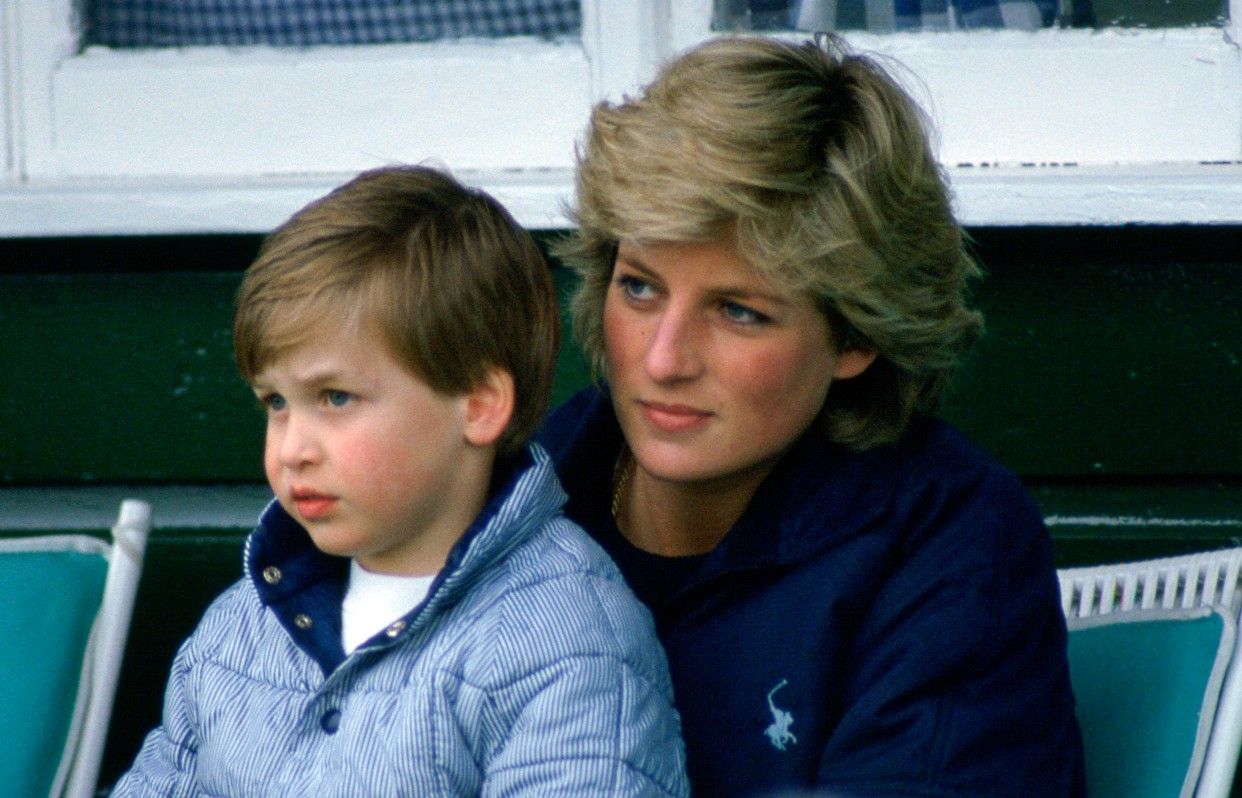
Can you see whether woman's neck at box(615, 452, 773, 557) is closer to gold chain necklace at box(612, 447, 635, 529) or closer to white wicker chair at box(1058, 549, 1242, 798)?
gold chain necklace at box(612, 447, 635, 529)

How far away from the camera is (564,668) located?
142cm

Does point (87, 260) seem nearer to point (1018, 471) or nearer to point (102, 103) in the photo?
point (102, 103)

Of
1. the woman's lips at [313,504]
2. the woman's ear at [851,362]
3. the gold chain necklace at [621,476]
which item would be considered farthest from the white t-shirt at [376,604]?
the woman's ear at [851,362]

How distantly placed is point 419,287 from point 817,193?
434 millimetres

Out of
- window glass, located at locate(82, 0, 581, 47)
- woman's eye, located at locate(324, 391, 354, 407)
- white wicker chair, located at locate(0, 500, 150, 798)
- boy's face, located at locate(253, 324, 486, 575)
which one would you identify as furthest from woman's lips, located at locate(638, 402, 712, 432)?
window glass, located at locate(82, 0, 581, 47)

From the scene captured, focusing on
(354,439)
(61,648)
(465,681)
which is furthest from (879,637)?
(61,648)

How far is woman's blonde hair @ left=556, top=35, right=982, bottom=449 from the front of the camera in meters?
1.61

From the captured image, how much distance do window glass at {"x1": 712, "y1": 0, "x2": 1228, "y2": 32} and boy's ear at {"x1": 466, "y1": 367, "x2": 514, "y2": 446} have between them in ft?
3.45

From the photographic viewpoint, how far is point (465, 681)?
4.76 ft

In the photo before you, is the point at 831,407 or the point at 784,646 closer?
the point at 784,646

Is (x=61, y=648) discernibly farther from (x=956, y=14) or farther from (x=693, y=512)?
(x=956, y=14)

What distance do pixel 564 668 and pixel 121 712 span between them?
1.47m

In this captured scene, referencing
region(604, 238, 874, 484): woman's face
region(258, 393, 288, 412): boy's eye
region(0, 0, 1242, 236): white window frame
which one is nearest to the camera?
region(258, 393, 288, 412): boy's eye

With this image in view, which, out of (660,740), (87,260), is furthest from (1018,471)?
(87,260)
